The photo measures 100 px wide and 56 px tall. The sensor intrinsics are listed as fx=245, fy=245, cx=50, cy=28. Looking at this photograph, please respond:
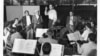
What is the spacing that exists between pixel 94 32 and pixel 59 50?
13.2 inches

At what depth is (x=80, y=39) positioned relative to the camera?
2.09 meters

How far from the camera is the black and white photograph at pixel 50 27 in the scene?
2.05m

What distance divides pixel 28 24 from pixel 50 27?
21 centimetres

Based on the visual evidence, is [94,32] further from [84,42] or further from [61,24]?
[61,24]

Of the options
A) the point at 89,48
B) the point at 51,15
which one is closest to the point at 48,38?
the point at 51,15

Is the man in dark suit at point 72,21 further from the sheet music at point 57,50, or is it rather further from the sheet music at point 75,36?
the sheet music at point 57,50

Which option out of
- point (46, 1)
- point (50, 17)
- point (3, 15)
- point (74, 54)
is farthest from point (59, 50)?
point (3, 15)

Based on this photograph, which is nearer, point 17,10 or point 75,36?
point 75,36

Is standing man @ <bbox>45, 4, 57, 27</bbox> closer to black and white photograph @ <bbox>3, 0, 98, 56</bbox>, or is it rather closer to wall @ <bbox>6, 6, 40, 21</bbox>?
black and white photograph @ <bbox>3, 0, 98, 56</bbox>

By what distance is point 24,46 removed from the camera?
2203 millimetres

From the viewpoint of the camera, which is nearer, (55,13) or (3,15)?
(55,13)

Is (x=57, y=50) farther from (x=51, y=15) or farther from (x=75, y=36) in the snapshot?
(x=51, y=15)

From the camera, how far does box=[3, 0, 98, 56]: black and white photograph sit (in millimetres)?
2050

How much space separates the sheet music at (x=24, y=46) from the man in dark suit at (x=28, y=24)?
0.05m
